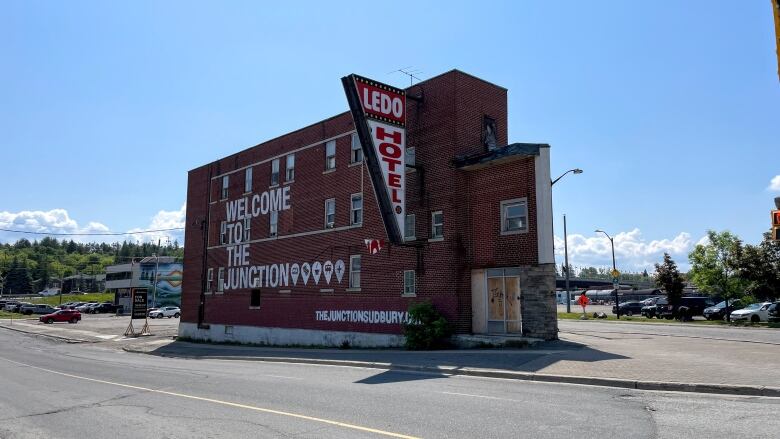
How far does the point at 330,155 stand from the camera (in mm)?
30438

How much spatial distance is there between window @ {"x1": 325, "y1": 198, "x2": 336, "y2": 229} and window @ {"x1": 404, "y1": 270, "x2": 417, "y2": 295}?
6.30 metres

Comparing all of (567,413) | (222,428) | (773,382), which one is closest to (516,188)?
(773,382)

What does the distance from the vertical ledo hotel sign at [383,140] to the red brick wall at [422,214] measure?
1887mm

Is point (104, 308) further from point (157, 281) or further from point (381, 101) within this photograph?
point (381, 101)

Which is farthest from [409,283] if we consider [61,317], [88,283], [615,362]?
[88,283]

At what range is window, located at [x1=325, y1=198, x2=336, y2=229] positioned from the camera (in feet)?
97.6

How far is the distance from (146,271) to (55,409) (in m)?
93.3

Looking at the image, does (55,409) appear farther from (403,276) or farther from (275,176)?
(275,176)

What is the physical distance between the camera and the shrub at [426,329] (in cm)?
2203

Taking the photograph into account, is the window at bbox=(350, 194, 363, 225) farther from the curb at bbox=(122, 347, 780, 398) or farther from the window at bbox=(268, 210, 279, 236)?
the curb at bbox=(122, 347, 780, 398)

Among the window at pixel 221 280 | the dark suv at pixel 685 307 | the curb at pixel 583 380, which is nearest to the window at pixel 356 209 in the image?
the curb at pixel 583 380

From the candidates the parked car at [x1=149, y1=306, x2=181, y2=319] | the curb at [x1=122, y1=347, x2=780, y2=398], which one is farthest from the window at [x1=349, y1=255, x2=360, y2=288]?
the parked car at [x1=149, y1=306, x2=181, y2=319]

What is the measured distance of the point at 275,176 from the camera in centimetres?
3475

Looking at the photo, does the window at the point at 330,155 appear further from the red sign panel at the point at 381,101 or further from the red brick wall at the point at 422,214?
the red sign panel at the point at 381,101
